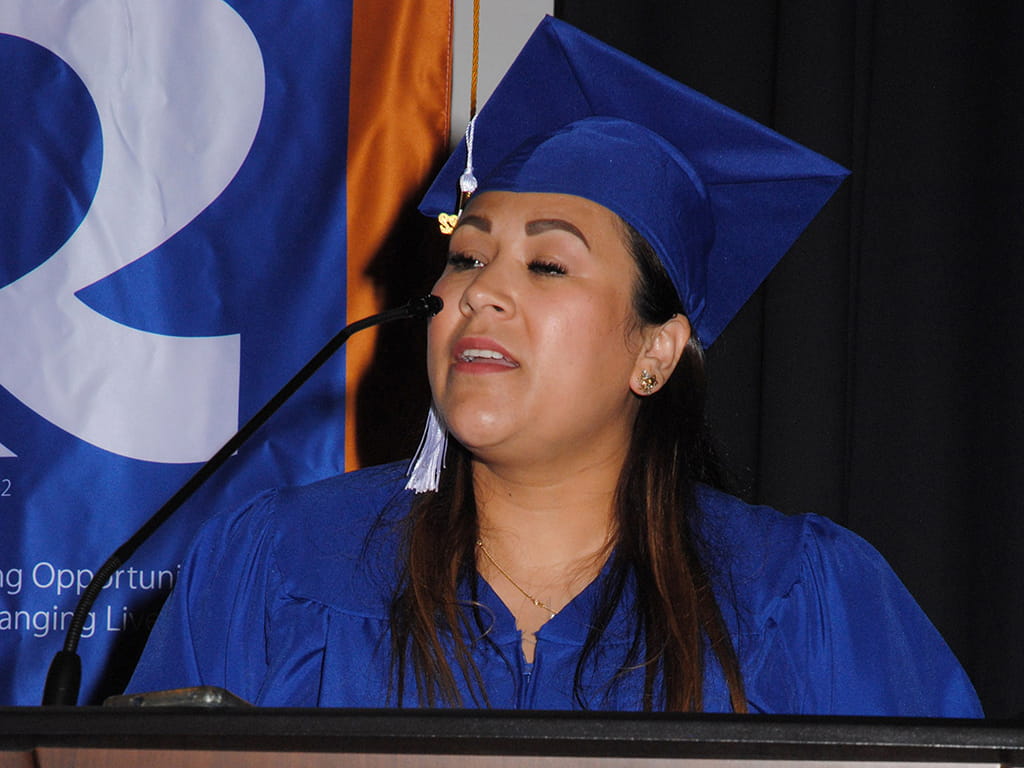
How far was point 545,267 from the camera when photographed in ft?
5.17

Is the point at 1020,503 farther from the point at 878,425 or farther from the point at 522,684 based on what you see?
the point at 522,684

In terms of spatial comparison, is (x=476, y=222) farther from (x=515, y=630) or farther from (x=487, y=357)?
(x=515, y=630)

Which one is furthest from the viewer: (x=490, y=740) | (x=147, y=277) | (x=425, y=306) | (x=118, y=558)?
(x=147, y=277)

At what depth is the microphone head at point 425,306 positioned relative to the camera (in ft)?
4.71

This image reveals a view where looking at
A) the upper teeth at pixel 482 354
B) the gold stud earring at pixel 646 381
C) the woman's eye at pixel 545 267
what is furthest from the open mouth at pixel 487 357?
the gold stud earring at pixel 646 381

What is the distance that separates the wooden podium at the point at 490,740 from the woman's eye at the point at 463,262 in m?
0.97

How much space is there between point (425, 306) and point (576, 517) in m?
0.40

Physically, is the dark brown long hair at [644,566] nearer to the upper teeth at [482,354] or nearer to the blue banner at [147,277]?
the upper teeth at [482,354]

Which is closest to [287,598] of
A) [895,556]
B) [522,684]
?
[522,684]

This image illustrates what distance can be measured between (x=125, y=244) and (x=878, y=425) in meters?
1.43

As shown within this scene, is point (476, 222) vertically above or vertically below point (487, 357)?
above

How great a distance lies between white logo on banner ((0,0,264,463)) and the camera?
2.29m

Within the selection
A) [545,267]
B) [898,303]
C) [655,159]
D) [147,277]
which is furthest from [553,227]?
[147,277]

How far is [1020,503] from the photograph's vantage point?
211cm
